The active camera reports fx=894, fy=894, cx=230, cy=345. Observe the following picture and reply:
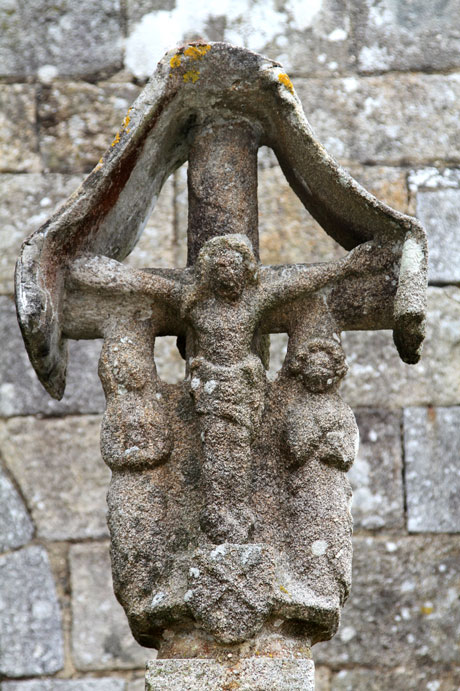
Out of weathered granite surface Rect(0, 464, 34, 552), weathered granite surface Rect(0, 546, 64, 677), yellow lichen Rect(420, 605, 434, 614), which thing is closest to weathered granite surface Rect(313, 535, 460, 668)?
yellow lichen Rect(420, 605, 434, 614)

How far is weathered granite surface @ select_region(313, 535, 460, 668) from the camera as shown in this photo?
2479 mm

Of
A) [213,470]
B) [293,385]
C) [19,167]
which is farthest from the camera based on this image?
[19,167]

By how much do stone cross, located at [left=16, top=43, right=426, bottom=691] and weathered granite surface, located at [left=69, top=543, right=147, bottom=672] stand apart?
3.24 feet

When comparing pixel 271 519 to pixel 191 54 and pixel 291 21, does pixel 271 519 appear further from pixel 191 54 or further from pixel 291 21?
pixel 291 21

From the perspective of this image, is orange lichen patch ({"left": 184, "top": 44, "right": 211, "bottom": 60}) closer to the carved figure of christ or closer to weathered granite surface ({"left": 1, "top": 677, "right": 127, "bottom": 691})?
the carved figure of christ

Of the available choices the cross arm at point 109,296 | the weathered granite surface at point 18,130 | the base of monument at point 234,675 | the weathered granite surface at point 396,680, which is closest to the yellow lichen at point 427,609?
the weathered granite surface at point 396,680

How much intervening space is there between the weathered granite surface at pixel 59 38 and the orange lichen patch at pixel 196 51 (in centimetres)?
131

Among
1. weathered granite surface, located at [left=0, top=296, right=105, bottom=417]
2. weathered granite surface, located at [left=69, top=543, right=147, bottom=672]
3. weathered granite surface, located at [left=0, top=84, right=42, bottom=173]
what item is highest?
weathered granite surface, located at [left=0, top=84, right=42, bottom=173]

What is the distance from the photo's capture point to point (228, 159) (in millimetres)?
1754

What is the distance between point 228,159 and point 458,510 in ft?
4.47

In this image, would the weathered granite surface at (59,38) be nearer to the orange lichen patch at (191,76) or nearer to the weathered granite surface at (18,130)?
the weathered granite surface at (18,130)

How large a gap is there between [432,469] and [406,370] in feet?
1.01

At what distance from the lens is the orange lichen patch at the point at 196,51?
1.70 meters

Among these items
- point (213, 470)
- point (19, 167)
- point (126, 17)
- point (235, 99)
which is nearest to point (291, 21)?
point (126, 17)
